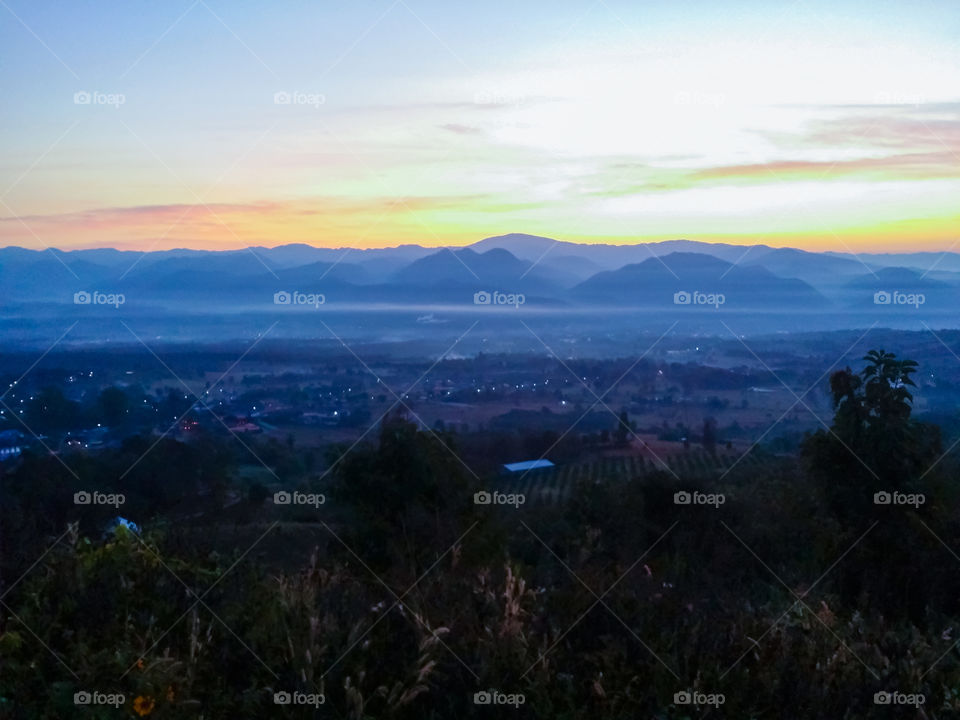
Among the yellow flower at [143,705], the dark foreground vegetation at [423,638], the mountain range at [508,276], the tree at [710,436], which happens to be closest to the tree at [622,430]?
the tree at [710,436]

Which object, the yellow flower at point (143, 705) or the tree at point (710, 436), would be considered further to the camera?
the tree at point (710, 436)

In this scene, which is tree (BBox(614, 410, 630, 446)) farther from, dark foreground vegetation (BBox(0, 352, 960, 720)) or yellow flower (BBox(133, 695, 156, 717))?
yellow flower (BBox(133, 695, 156, 717))

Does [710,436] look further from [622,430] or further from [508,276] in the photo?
[508,276]

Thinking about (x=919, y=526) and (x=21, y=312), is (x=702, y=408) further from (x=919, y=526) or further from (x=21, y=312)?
(x=21, y=312)

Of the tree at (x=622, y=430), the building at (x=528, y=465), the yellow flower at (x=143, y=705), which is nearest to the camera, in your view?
the yellow flower at (x=143, y=705)

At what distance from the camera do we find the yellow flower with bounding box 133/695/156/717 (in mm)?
3521

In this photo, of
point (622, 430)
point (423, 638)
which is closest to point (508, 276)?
point (622, 430)

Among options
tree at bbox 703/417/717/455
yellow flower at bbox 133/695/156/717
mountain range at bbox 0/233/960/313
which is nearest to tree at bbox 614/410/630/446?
tree at bbox 703/417/717/455

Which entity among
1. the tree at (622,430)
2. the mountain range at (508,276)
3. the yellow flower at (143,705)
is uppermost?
the mountain range at (508,276)

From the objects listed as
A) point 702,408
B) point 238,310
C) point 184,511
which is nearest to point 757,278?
point 702,408

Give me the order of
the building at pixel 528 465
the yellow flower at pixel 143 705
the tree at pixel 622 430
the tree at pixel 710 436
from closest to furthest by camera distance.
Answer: the yellow flower at pixel 143 705
the building at pixel 528 465
the tree at pixel 622 430
the tree at pixel 710 436

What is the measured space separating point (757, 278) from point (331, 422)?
13.0 metres

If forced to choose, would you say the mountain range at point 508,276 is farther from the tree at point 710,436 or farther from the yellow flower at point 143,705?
the yellow flower at point 143,705

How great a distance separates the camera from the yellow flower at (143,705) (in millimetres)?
3521
